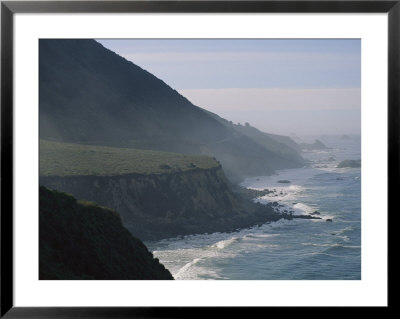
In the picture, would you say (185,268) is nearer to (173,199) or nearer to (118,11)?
(118,11)

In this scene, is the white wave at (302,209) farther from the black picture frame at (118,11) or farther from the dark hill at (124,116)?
the black picture frame at (118,11)


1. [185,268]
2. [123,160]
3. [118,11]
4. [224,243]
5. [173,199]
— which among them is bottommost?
[185,268]

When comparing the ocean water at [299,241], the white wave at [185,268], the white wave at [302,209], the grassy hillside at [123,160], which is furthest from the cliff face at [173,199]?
the white wave at [185,268]

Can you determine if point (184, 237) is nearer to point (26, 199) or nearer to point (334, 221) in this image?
point (334, 221)

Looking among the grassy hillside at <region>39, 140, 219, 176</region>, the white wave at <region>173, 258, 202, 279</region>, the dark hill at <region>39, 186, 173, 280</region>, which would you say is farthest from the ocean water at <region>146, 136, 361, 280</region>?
the grassy hillside at <region>39, 140, 219, 176</region>

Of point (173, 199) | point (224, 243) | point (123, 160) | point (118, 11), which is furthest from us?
point (123, 160)

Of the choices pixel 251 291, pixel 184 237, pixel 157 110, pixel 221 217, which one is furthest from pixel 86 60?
pixel 251 291

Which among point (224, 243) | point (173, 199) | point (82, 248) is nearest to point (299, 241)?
point (224, 243)
